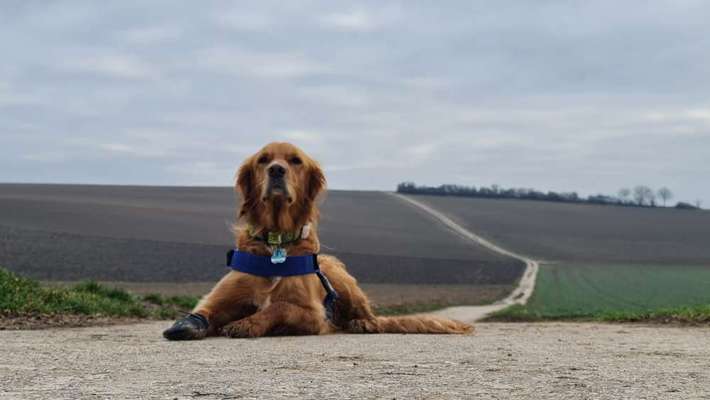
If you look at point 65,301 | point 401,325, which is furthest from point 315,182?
point 65,301

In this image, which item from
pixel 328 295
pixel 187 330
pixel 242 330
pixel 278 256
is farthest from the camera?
pixel 328 295

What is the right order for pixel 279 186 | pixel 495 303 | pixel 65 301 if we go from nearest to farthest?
pixel 279 186
pixel 65 301
pixel 495 303

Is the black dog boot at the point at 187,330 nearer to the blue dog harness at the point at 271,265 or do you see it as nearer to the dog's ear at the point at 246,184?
the blue dog harness at the point at 271,265

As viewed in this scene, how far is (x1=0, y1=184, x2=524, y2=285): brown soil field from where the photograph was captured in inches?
1379

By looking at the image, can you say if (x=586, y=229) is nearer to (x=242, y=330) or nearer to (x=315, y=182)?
(x=315, y=182)

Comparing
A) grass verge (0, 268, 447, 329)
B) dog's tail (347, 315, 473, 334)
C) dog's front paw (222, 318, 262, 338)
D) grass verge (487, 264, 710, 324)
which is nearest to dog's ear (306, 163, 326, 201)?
dog's tail (347, 315, 473, 334)

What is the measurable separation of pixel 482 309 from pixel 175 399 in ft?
80.1

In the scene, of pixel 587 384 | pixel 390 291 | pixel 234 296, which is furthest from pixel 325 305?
pixel 390 291

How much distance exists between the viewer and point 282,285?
25.8 feet

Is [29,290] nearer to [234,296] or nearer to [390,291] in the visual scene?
[234,296]

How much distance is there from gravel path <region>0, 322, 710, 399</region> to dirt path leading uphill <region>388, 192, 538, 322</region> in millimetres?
15228

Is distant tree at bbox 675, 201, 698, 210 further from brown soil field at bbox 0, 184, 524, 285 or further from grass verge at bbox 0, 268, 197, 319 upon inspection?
grass verge at bbox 0, 268, 197, 319

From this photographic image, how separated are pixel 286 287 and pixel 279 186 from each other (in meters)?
0.92

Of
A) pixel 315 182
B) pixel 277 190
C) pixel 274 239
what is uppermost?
pixel 315 182
